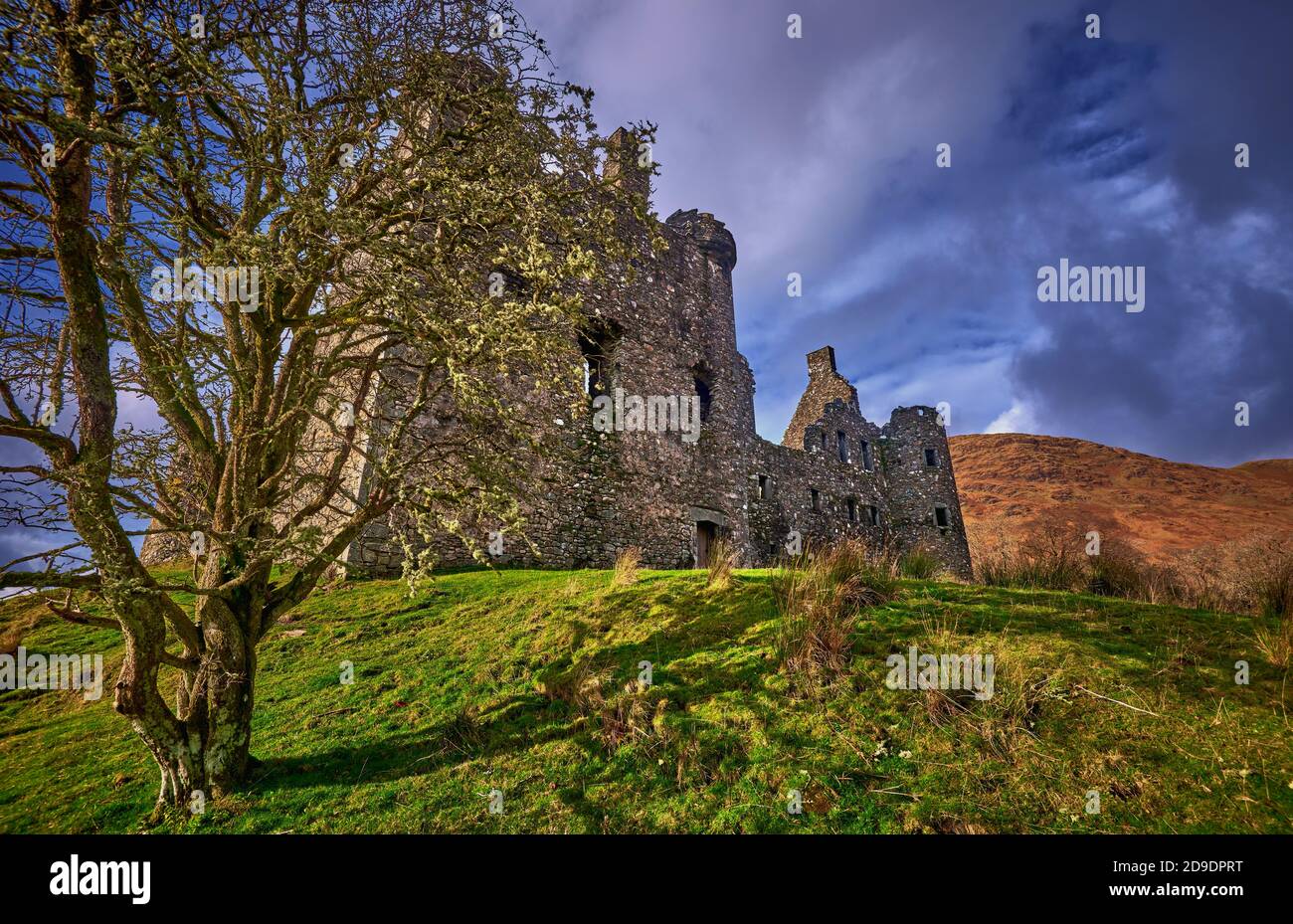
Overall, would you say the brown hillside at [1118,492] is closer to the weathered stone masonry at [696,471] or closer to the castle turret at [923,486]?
the castle turret at [923,486]

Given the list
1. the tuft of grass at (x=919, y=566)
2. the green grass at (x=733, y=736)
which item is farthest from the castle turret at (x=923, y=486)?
the green grass at (x=733, y=736)

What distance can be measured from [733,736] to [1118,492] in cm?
5498

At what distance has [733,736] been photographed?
4672 millimetres

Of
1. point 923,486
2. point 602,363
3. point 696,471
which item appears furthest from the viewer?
point 923,486

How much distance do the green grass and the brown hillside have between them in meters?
38.4

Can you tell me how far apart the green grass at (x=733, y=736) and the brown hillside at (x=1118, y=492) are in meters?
38.4

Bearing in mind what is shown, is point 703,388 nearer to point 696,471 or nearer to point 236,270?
point 696,471

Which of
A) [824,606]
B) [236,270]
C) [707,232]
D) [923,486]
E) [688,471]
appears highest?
[707,232]

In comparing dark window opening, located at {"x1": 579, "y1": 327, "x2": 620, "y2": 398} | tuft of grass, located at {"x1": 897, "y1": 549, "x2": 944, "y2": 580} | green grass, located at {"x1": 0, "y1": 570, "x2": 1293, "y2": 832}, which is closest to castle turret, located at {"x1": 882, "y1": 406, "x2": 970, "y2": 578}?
Result: tuft of grass, located at {"x1": 897, "y1": 549, "x2": 944, "y2": 580}

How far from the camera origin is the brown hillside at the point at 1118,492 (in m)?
38.4

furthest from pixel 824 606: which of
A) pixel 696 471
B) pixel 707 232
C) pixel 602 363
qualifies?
pixel 707 232

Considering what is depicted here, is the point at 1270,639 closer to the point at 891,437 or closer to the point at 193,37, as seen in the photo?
the point at 193,37
